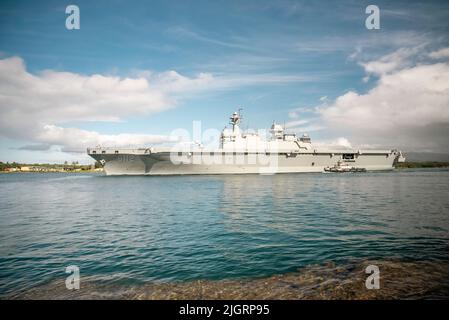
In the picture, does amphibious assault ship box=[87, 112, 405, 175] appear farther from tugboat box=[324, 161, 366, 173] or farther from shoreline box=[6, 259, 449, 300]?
shoreline box=[6, 259, 449, 300]

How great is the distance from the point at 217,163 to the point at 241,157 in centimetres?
483

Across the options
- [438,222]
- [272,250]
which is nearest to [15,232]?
[272,250]

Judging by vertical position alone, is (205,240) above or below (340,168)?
Answer: below

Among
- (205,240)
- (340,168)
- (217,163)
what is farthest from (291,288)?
(340,168)

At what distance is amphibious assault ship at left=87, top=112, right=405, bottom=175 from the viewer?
44062 mm

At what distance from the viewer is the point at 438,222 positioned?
39.8ft

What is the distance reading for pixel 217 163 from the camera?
156ft

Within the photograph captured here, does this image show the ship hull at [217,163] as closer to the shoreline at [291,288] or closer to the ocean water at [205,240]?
the ocean water at [205,240]

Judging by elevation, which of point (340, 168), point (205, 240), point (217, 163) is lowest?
point (205, 240)

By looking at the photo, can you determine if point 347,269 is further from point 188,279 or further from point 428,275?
point 188,279

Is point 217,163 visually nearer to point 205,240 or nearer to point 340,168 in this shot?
point 340,168

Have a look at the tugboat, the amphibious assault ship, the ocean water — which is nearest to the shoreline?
the ocean water

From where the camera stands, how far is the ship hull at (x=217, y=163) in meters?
44.9
